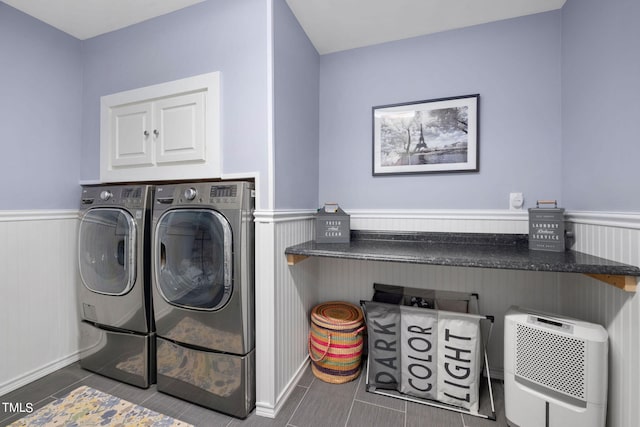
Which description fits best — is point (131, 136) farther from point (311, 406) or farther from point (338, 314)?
point (311, 406)

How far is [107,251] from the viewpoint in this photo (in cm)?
171

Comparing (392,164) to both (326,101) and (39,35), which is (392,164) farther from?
(39,35)

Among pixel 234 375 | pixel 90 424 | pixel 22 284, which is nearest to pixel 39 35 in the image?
pixel 22 284

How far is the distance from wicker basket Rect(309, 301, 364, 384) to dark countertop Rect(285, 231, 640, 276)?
21.2 inches

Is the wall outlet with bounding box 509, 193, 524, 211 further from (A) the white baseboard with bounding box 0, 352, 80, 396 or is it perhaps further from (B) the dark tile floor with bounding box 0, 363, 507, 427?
(A) the white baseboard with bounding box 0, 352, 80, 396

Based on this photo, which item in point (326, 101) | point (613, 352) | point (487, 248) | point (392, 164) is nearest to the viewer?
point (613, 352)

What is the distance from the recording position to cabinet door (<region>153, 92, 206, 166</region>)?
157 cm

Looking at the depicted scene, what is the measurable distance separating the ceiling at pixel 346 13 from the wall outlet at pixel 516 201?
1.18 m

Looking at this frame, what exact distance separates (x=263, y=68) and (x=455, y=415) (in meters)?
2.20

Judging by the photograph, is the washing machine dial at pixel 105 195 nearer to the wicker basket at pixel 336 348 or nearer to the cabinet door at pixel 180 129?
the cabinet door at pixel 180 129

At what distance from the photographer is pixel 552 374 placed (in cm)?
119

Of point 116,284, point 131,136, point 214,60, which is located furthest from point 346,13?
point 116,284

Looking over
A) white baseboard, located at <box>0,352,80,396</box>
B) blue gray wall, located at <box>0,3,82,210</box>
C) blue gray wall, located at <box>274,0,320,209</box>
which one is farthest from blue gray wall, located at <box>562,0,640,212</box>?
white baseboard, located at <box>0,352,80,396</box>

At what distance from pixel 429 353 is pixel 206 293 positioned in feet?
4.41
